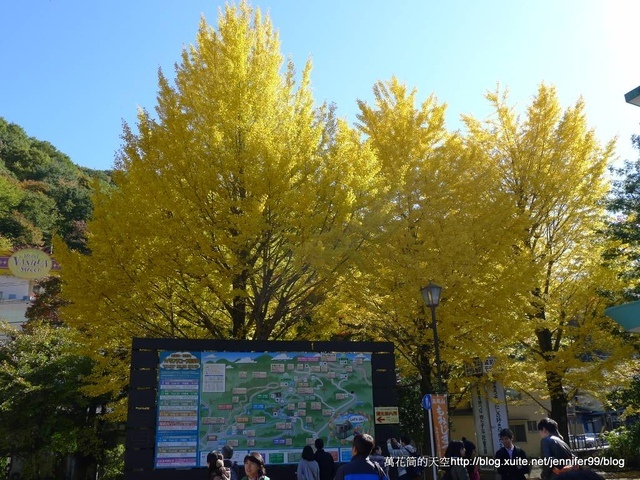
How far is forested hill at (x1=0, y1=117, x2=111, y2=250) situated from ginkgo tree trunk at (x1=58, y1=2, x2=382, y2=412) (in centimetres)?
3529

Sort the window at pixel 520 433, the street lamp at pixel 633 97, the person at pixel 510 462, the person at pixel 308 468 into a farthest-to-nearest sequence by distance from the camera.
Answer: the window at pixel 520 433 → the person at pixel 308 468 → the person at pixel 510 462 → the street lamp at pixel 633 97

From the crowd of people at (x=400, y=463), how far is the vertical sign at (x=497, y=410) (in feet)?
14.0

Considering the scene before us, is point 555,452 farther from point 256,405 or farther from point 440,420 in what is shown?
point 256,405

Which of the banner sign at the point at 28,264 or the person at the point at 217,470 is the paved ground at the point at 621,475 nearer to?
the person at the point at 217,470

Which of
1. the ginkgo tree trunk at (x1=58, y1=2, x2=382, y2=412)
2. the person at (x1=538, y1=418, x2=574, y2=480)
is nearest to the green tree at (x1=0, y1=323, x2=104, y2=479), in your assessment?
the ginkgo tree trunk at (x1=58, y1=2, x2=382, y2=412)

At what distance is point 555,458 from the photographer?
5.21 meters

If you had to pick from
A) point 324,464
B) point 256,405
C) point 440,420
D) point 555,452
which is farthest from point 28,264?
point 555,452

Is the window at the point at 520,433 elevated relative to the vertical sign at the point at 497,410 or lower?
lower

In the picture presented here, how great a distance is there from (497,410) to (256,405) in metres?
A: 7.28

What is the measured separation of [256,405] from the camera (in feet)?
29.5

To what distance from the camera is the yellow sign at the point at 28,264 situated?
36.8 metres

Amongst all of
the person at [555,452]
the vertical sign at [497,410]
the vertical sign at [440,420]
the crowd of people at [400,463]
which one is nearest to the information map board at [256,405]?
the crowd of people at [400,463]

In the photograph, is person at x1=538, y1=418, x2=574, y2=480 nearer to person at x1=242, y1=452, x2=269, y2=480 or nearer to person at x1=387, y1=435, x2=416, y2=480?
person at x1=242, y1=452, x2=269, y2=480

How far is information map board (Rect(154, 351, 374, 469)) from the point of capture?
28.1ft
